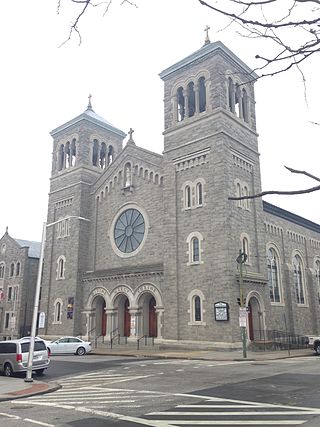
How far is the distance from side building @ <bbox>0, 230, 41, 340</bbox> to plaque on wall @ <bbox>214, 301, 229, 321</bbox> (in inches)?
1057

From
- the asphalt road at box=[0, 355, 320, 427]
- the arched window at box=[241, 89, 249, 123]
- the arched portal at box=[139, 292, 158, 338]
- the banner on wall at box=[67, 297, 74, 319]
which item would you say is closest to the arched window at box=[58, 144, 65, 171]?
the banner on wall at box=[67, 297, 74, 319]

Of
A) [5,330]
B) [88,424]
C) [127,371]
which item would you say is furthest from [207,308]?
[5,330]

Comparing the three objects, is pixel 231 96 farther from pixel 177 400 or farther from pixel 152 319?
pixel 177 400

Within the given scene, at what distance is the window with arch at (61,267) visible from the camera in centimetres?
3959

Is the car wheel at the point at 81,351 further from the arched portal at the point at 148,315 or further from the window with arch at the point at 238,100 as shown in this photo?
the window with arch at the point at 238,100

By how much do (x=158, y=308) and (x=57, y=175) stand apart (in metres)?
19.9

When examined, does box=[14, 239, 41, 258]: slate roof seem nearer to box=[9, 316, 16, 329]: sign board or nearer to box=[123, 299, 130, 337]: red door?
box=[9, 316, 16, 329]: sign board

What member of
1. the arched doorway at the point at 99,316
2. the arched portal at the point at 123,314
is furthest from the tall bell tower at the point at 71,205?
the arched portal at the point at 123,314

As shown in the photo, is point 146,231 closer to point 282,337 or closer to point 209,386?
point 282,337

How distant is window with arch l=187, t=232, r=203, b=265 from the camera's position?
96.9ft

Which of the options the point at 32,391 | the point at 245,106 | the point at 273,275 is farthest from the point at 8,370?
the point at 245,106

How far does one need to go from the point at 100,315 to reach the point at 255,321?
45.9 ft

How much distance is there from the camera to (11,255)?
167 ft

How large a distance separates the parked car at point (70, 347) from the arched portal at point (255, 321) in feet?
38.3
